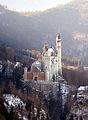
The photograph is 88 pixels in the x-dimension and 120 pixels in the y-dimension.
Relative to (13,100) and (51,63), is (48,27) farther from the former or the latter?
(13,100)

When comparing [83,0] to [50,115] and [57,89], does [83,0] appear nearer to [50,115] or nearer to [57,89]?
[57,89]

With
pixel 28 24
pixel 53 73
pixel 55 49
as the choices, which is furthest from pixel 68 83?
pixel 28 24

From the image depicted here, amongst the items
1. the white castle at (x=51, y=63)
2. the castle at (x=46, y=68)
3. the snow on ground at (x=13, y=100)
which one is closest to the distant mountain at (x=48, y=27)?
the white castle at (x=51, y=63)

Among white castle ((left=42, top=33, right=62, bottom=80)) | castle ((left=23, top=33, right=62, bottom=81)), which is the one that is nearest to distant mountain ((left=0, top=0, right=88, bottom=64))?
white castle ((left=42, top=33, right=62, bottom=80))

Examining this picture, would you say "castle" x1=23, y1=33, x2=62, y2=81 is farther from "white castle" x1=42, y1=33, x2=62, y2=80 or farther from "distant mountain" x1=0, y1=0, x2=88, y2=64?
"distant mountain" x1=0, y1=0, x2=88, y2=64

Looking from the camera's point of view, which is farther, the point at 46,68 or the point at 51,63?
the point at 51,63

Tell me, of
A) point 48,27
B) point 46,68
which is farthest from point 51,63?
point 48,27
